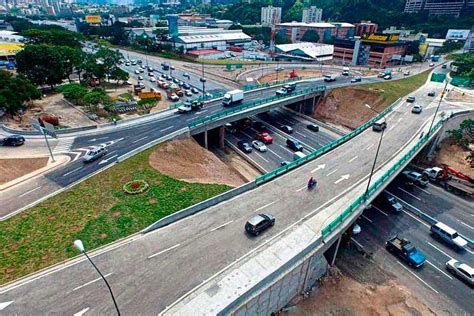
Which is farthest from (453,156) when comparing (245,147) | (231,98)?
(231,98)

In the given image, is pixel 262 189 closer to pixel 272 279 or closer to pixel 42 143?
pixel 272 279

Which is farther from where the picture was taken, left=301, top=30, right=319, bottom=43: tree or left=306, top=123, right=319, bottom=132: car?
left=301, top=30, right=319, bottom=43: tree

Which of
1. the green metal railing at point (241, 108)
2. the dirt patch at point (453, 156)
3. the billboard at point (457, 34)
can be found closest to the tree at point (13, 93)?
the green metal railing at point (241, 108)

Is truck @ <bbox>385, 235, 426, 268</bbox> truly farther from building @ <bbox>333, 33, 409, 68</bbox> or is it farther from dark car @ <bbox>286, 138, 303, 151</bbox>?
building @ <bbox>333, 33, 409, 68</bbox>

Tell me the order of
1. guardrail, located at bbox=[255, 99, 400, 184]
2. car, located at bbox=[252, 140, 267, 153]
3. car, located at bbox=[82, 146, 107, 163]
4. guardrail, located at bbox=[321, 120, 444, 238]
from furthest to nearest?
1. car, located at bbox=[252, 140, 267, 153]
2. car, located at bbox=[82, 146, 107, 163]
3. guardrail, located at bbox=[255, 99, 400, 184]
4. guardrail, located at bbox=[321, 120, 444, 238]

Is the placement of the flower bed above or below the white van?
above

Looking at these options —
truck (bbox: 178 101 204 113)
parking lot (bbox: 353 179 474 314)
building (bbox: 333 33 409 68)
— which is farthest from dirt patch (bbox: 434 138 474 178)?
building (bbox: 333 33 409 68)
